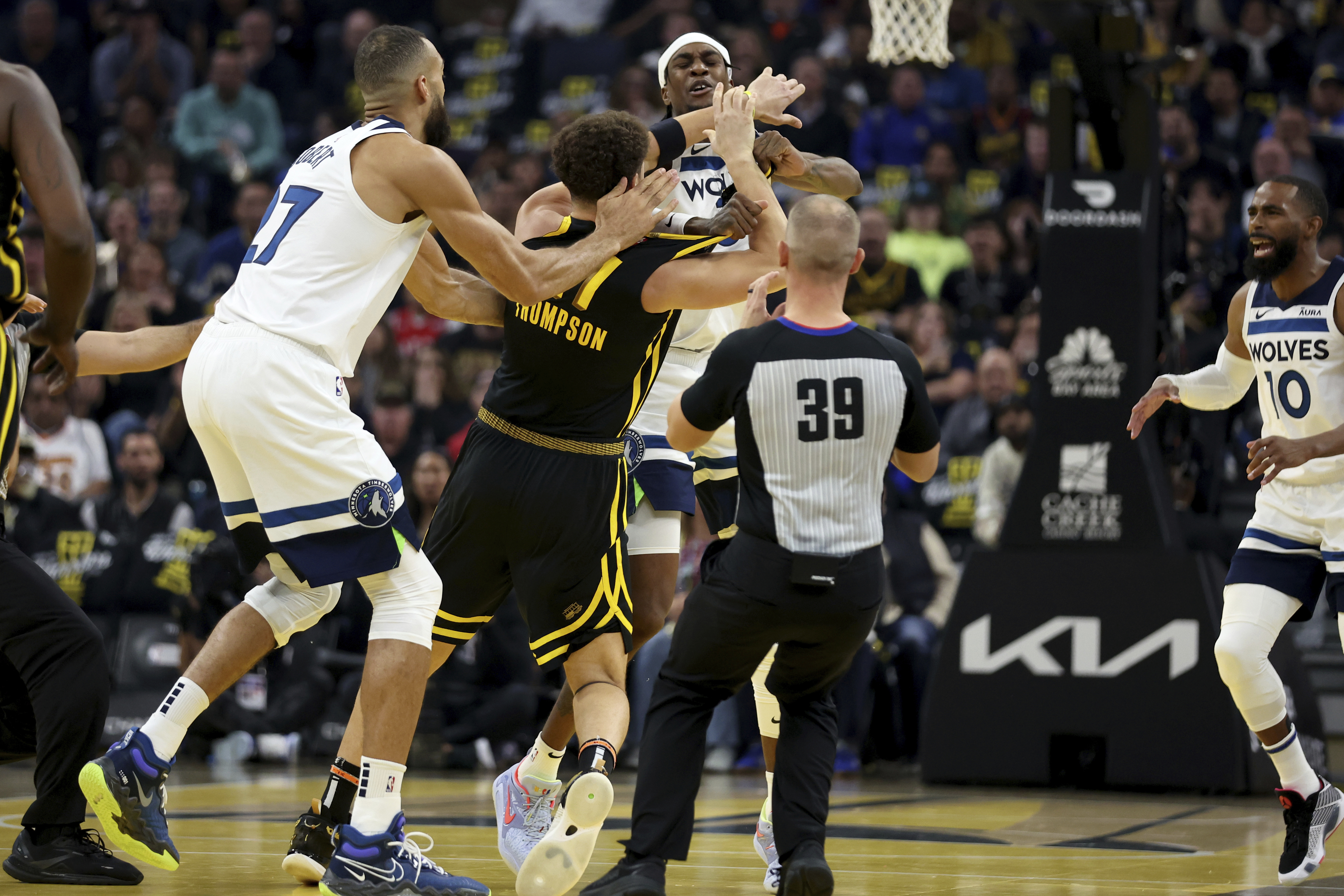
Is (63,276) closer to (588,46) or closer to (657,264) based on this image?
(657,264)

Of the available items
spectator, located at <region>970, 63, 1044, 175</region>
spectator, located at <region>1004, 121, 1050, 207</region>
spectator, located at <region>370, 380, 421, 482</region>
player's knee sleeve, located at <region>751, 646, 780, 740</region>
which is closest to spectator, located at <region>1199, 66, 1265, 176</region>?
spectator, located at <region>1004, 121, 1050, 207</region>

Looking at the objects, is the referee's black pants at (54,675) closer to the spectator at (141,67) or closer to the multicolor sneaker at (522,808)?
the multicolor sneaker at (522,808)

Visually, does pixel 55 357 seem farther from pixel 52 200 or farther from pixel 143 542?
pixel 143 542

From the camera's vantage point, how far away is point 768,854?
605 cm

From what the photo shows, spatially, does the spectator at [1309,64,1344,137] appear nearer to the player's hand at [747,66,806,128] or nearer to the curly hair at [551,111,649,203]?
the player's hand at [747,66,806,128]

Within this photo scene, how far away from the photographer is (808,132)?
15.7 metres

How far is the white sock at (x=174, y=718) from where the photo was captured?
17.5 ft

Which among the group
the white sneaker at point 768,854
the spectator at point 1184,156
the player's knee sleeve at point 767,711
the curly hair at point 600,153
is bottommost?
the white sneaker at point 768,854

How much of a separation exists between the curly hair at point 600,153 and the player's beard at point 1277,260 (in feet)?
9.02

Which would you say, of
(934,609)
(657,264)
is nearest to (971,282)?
(934,609)

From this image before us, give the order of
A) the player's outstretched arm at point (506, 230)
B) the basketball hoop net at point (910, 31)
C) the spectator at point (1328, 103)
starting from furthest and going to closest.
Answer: the spectator at point (1328, 103) < the basketball hoop net at point (910, 31) < the player's outstretched arm at point (506, 230)

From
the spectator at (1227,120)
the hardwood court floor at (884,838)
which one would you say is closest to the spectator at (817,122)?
the spectator at (1227,120)

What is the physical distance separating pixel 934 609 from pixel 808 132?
20.1 ft

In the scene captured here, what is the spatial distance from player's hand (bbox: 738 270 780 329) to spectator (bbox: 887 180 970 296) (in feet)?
30.1
